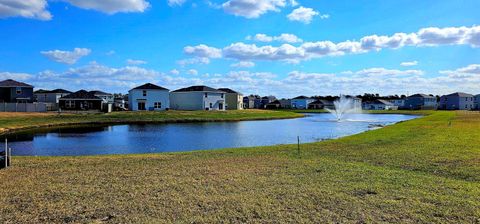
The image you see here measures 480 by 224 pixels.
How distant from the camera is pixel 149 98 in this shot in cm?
7675

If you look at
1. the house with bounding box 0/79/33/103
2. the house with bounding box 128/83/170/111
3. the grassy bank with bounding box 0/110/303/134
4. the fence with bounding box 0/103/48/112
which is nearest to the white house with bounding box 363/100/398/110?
the grassy bank with bounding box 0/110/303/134

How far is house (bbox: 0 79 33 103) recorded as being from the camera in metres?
67.6

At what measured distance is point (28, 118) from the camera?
49.7 meters

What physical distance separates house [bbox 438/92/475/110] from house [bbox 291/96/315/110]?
49673 millimetres

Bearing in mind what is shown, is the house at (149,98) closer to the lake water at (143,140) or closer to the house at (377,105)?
the lake water at (143,140)

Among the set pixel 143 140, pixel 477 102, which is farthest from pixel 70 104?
pixel 477 102

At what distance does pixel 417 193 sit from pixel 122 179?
784 centimetres

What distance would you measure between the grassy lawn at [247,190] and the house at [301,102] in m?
142

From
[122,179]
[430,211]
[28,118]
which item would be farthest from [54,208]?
[28,118]

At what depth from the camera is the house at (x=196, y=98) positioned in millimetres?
81750

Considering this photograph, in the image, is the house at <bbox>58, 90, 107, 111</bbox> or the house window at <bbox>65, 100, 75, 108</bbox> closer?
the house at <bbox>58, 90, 107, 111</bbox>

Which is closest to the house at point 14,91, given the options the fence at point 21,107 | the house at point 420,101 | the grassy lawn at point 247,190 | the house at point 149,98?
the fence at point 21,107

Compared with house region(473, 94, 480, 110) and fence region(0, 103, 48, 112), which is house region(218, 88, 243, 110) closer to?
fence region(0, 103, 48, 112)

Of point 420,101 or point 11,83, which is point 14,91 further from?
point 420,101
